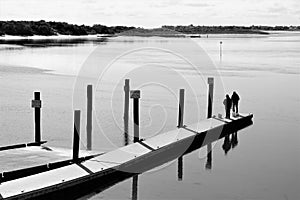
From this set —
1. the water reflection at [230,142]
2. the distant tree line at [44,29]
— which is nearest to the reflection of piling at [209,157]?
the water reflection at [230,142]

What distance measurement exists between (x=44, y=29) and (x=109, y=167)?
392 feet

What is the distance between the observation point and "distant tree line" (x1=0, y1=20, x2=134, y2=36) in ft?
388

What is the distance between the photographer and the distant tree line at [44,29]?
118m

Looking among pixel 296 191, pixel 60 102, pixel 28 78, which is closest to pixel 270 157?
pixel 296 191

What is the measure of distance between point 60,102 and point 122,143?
8816 mm

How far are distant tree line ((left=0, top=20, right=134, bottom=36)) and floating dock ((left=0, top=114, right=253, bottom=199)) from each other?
9865 centimetres

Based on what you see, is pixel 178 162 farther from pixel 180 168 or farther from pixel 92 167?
pixel 92 167

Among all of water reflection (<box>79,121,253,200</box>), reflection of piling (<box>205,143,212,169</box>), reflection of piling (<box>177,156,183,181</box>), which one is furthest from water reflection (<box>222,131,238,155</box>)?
reflection of piling (<box>177,156,183,181</box>)

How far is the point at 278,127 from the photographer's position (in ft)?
70.6

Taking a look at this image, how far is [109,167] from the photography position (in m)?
13.7

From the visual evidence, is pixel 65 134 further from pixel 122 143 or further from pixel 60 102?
pixel 60 102

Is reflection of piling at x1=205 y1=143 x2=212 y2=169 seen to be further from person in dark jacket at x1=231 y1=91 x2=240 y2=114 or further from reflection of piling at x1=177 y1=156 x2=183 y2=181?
person in dark jacket at x1=231 y1=91 x2=240 y2=114

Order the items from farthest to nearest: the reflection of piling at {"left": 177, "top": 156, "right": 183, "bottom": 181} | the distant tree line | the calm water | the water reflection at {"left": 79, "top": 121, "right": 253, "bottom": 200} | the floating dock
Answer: the distant tree line, the reflection of piling at {"left": 177, "top": 156, "right": 183, "bottom": 181}, the calm water, the water reflection at {"left": 79, "top": 121, "right": 253, "bottom": 200}, the floating dock

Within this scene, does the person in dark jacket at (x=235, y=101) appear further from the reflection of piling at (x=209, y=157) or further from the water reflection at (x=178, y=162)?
the reflection of piling at (x=209, y=157)
